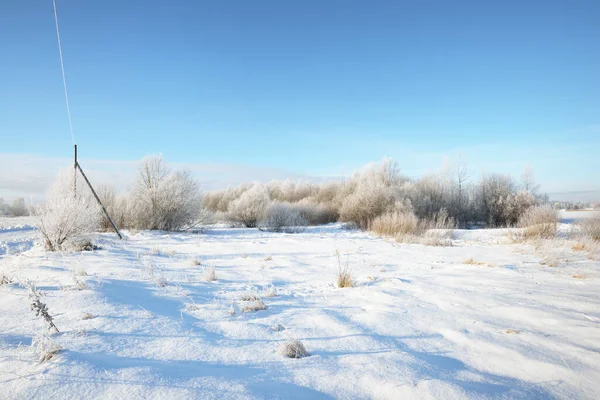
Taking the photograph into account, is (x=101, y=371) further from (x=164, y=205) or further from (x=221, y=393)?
(x=164, y=205)

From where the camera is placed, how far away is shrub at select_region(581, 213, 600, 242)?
970 centimetres

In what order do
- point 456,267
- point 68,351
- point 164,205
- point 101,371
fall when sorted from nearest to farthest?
point 101,371
point 68,351
point 456,267
point 164,205

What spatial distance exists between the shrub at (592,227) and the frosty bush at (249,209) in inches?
567

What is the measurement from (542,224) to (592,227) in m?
1.27

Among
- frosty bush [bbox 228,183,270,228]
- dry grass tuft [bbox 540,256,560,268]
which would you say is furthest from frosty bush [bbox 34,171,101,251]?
frosty bush [bbox 228,183,270,228]

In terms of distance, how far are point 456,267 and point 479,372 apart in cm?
429

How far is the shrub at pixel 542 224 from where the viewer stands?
409 inches

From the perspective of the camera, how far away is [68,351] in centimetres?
214

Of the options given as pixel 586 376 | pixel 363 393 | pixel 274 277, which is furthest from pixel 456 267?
pixel 363 393

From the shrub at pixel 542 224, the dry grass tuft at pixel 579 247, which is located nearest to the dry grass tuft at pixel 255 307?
the dry grass tuft at pixel 579 247

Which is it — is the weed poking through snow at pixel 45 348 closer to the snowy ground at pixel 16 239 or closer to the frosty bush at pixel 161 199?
the snowy ground at pixel 16 239

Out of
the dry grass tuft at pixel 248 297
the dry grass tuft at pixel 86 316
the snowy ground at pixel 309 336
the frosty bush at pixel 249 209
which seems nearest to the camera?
the snowy ground at pixel 309 336

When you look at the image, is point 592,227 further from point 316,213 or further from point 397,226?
point 316,213

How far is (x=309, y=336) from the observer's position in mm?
2783
